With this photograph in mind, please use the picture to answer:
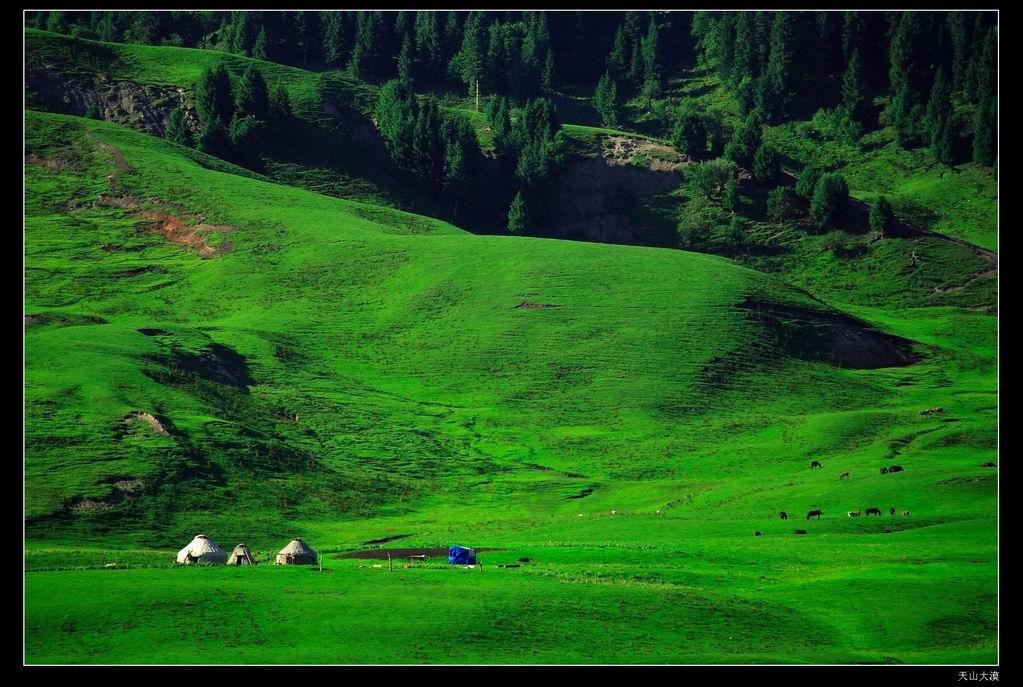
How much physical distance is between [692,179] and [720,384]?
238 ft

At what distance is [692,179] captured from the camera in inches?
7446

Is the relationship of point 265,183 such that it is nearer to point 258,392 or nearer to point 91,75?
point 91,75

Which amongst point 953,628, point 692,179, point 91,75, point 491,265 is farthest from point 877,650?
point 91,75

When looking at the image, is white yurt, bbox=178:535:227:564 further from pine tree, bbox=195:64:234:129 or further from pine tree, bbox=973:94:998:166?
pine tree, bbox=973:94:998:166

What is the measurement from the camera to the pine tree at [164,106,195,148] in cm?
18938

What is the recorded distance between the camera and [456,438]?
109250 mm

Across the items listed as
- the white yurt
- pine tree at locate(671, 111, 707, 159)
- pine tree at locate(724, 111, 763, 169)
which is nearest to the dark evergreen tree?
pine tree at locate(724, 111, 763, 169)

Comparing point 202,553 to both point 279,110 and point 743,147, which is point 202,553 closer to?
point 743,147

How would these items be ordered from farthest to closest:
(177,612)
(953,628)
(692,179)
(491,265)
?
(692,179)
(491,265)
(953,628)
(177,612)

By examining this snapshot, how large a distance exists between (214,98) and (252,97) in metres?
5.43

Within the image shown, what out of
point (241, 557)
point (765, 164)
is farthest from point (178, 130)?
point (241, 557)

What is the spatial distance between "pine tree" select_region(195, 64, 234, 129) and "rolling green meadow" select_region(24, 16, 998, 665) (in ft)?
35.1

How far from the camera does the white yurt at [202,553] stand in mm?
63250
